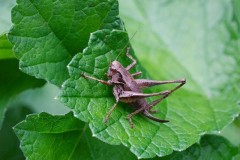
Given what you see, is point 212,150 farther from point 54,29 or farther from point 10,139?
point 10,139

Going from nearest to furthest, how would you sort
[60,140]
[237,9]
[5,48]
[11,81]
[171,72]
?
1. [60,140]
2. [5,48]
3. [11,81]
4. [171,72]
5. [237,9]

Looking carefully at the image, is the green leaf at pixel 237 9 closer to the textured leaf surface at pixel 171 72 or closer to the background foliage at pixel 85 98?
the textured leaf surface at pixel 171 72

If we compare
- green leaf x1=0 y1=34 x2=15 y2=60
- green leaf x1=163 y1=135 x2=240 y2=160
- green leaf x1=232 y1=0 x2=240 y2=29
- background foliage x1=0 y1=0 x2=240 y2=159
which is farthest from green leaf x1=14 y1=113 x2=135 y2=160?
green leaf x1=232 y1=0 x2=240 y2=29

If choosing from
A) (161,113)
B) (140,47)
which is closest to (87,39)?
(161,113)

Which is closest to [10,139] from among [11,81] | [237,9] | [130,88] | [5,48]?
[11,81]

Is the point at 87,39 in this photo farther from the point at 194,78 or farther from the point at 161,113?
the point at 194,78

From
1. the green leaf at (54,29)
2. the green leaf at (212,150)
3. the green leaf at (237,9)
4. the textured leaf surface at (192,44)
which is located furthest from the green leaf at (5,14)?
the green leaf at (237,9)

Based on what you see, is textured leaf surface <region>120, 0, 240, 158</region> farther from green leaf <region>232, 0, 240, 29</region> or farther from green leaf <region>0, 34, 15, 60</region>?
green leaf <region>0, 34, 15, 60</region>
